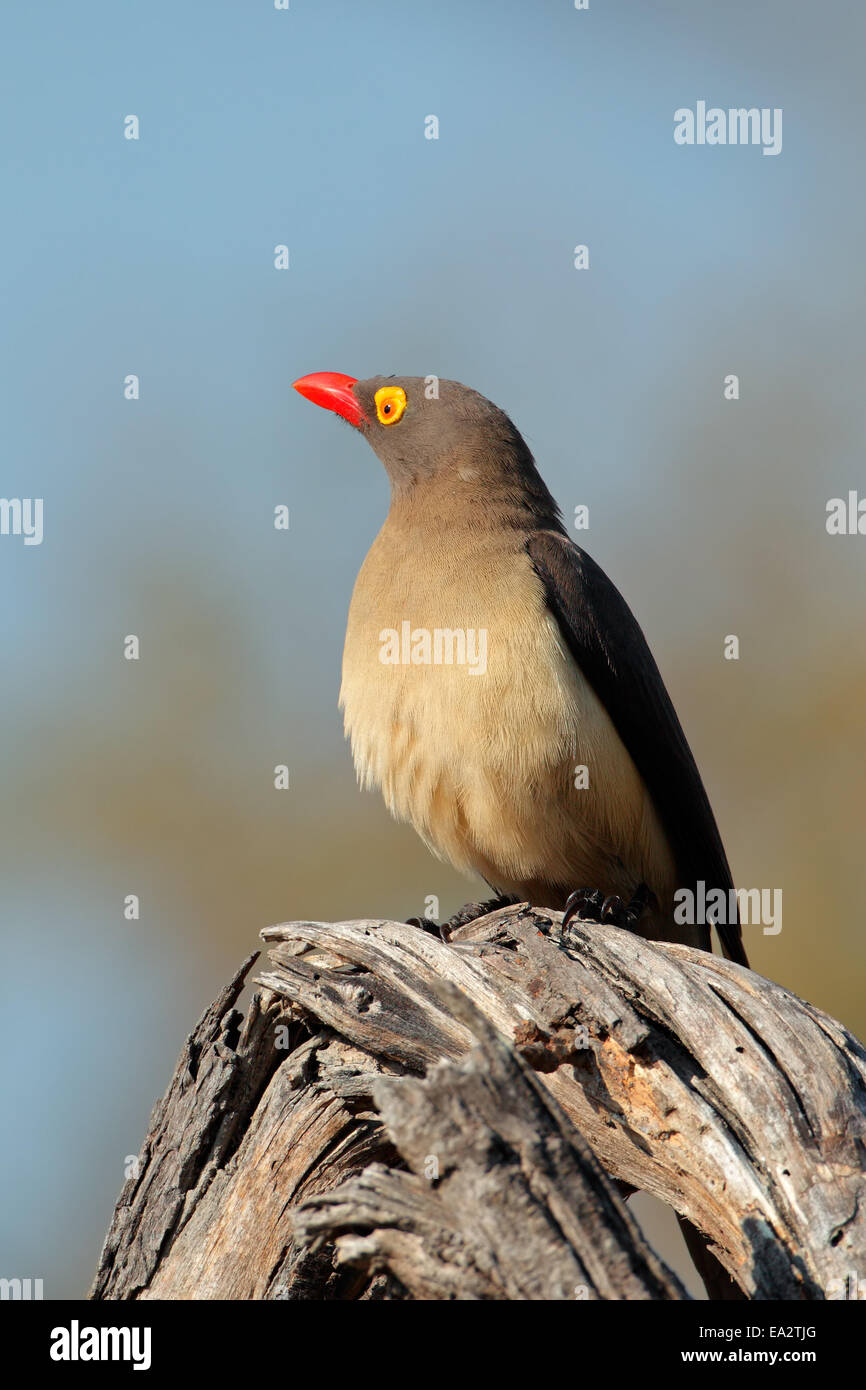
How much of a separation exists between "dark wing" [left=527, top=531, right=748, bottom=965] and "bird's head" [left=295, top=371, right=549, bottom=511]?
596mm

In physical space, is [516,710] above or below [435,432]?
below

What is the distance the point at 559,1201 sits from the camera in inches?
115

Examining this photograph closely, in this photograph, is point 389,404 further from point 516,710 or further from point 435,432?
point 516,710

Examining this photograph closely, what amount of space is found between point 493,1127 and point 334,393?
5.37 meters

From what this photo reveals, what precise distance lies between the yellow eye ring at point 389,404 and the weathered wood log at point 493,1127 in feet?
10.4

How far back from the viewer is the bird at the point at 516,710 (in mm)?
5621

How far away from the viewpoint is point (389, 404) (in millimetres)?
7152

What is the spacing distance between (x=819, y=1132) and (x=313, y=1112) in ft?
5.76

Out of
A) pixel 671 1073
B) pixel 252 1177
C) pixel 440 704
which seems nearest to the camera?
pixel 671 1073
